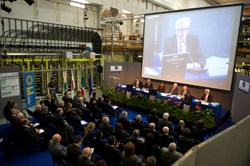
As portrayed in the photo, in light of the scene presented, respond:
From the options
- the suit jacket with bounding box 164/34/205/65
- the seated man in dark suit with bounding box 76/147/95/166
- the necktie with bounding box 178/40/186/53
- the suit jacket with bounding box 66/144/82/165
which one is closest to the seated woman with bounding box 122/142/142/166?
the seated man in dark suit with bounding box 76/147/95/166

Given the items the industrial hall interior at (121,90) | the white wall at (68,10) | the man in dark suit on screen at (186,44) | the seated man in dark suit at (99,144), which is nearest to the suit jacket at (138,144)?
the industrial hall interior at (121,90)

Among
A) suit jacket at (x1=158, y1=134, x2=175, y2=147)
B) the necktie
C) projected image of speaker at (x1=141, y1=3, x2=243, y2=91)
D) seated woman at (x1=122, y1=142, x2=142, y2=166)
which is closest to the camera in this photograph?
seated woman at (x1=122, y1=142, x2=142, y2=166)

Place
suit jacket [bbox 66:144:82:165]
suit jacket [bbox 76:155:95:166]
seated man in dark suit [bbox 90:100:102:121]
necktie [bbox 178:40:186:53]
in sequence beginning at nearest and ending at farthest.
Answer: suit jacket [bbox 76:155:95:166]
suit jacket [bbox 66:144:82:165]
seated man in dark suit [bbox 90:100:102:121]
necktie [bbox 178:40:186:53]

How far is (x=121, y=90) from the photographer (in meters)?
10.2

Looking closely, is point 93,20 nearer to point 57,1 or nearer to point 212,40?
point 57,1

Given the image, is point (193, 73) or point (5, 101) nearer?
point (5, 101)

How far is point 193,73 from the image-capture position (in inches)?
356

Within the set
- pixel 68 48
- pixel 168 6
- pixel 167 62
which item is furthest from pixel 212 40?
pixel 168 6

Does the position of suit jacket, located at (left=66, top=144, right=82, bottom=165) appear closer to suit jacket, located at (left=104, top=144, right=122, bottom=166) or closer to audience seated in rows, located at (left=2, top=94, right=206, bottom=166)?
audience seated in rows, located at (left=2, top=94, right=206, bottom=166)

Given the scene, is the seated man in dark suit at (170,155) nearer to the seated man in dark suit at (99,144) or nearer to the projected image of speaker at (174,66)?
the seated man in dark suit at (99,144)

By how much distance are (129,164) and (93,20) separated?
11.6 metres

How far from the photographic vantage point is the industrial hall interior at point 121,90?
435cm

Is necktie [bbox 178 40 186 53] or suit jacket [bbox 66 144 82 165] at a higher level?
necktie [bbox 178 40 186 53]

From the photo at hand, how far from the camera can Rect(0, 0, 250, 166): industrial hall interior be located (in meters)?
4.35
